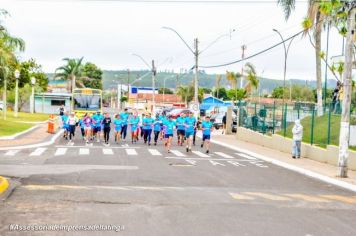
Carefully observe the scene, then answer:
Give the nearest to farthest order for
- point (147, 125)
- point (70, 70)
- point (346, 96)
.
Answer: point (346, 96), point (147, 125), point (70, 70)

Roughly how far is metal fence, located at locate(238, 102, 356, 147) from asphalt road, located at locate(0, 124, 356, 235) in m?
6.54

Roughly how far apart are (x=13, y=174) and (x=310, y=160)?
13044 mm

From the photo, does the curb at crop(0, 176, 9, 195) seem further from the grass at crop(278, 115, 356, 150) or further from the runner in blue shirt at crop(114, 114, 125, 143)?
the runner in blue shirt at crop(114, 114, 125, 143)

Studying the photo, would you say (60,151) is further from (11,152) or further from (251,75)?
(251,75)

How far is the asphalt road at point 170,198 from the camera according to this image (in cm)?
904

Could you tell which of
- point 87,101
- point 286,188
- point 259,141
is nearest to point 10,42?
point 87,101

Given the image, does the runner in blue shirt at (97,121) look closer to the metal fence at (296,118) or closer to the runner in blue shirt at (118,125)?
the runner in blue shirt at (118,125)

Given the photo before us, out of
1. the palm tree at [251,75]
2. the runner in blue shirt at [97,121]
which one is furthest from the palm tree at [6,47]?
the palm tree at [251,75]

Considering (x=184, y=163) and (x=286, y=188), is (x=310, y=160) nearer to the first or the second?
(x=184, y=163)

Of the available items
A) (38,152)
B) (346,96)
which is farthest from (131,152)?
(346,96)

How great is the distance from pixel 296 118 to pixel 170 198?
18750 millimetres

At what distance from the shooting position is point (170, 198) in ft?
38.3

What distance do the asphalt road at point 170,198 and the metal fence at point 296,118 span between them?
21.5 feet

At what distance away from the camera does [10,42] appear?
39.9 metres
